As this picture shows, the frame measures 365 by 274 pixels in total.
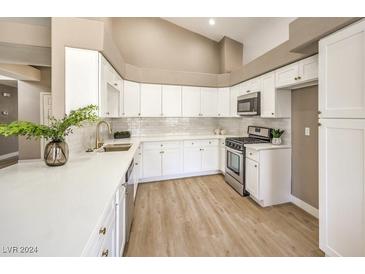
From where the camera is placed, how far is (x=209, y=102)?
4.38 meters

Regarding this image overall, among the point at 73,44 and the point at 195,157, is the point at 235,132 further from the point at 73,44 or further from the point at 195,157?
the point at 73,44

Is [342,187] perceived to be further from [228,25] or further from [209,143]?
[228,25]

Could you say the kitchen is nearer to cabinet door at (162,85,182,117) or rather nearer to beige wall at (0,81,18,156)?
cabinet door at (162,85,182,117)

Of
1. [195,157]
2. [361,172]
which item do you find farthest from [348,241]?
[195,157]

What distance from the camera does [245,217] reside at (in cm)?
244

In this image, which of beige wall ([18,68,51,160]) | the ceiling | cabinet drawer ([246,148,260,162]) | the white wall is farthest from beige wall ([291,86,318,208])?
beige wall ([18,68,51,160])

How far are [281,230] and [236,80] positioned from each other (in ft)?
9.90

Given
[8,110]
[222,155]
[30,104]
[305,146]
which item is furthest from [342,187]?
[8,110]

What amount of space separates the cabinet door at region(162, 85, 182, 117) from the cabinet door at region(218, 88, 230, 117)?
1.05 meters

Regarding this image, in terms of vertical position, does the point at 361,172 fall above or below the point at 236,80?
below

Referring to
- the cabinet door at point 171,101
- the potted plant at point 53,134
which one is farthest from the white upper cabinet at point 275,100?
the potted plant at point 53,134

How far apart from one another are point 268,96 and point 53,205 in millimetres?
3132

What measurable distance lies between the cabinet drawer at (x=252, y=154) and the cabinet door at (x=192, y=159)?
4.38ft

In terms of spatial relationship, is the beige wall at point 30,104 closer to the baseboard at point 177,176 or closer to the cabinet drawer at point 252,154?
the baseboard at point 177,176
